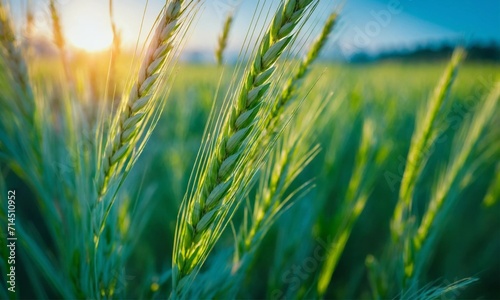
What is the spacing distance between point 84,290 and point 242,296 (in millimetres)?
515

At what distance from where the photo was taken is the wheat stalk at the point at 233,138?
0.55 meters

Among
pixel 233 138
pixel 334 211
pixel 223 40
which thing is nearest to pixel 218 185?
pixel 233 138

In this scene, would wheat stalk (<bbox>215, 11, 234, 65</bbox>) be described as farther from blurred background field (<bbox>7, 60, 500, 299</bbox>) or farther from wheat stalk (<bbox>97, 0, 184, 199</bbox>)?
wheat stalk (<bbox>97, 0, 184, 199</bbox>)

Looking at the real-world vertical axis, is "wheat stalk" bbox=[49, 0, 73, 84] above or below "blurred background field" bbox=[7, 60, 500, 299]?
above

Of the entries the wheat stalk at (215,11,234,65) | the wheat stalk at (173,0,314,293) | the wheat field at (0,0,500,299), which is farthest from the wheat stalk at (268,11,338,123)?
the wheat stalk at (215,11,234,65)

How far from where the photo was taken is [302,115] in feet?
3.48

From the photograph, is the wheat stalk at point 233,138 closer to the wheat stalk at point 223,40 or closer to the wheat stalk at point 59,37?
the wheat stalk at point 59,37

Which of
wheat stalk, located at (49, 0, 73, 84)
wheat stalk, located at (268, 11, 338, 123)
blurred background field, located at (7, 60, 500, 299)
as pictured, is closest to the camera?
wheat stalk, located at (268, 11, 338, 123)

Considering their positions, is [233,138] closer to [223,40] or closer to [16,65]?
[16,65]

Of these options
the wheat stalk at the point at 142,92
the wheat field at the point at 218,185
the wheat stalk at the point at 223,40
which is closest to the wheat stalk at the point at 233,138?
the wheat field at the point at 218,185

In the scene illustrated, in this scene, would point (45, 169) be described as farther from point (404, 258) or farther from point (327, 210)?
point (327, 210)

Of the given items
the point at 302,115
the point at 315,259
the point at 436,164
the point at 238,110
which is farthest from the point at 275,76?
the point at 436,164

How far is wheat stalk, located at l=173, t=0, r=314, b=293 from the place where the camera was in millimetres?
547

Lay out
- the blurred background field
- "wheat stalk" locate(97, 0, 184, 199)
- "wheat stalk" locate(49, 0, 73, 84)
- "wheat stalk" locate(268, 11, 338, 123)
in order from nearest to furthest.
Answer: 1. "wheat stalk" locate(97, 0, 184, 199)
2. "wheat stalk" locate(268, 11, 338, 123)
3. "wheat stalk" locate(49, 0, 73, 84)
4. the blurred background field
